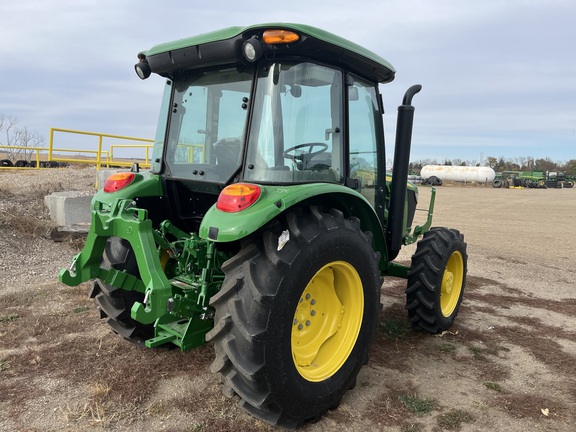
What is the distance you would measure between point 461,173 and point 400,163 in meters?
52.4

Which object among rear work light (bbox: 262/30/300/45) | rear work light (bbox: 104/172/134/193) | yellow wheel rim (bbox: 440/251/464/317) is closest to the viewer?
rear work light (bbox: 262/30/300/45)

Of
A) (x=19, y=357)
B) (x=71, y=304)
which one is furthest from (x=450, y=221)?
(x=19, y=357)

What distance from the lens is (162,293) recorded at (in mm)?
2629

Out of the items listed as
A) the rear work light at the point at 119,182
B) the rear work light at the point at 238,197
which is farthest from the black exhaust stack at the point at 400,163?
the rear work light at the point at 119,182

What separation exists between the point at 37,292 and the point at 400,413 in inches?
173

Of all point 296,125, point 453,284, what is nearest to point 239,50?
point 296,125

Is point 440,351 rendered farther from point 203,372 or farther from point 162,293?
point 162,293

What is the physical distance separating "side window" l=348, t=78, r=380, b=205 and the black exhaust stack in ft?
0.66

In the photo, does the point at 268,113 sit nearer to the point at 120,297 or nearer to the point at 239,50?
the point at 239,50

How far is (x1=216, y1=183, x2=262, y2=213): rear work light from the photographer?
8.54 ft

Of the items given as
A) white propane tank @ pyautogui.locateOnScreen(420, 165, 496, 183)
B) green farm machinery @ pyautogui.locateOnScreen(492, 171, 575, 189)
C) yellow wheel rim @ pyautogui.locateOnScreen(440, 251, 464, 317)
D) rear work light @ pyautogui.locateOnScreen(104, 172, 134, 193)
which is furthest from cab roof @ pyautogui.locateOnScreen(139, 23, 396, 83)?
white propane tank @ pyautogui.locateOnScreen(420, 165, 496, 183)

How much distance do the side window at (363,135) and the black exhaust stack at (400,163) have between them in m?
0.20

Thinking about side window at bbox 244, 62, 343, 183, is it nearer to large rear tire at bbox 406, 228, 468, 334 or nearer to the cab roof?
the cab roof

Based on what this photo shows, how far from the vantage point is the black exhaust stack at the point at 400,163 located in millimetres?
3953
